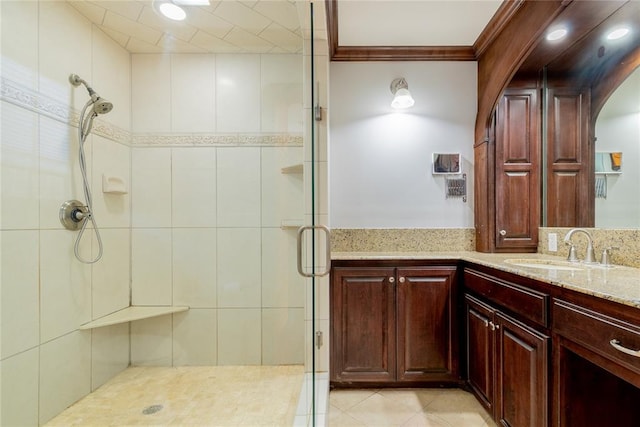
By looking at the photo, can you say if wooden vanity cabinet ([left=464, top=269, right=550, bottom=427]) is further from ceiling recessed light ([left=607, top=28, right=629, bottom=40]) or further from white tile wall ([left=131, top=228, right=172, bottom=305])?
white tile wall ([left=131, top=228, right=172, bottom=305])

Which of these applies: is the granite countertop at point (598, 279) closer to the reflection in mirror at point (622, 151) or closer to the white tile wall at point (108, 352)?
the reflection in mirror at point (622, 151)

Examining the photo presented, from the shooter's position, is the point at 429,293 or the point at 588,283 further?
the point at 429,293

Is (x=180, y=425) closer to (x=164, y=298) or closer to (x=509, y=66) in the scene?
(x=164, y=298)

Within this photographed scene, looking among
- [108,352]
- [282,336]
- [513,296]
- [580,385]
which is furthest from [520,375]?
[108,352]

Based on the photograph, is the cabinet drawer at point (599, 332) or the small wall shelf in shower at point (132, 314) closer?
the cabinet drawer at point (599, 332)

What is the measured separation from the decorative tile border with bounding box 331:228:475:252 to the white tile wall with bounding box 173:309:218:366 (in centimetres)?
103

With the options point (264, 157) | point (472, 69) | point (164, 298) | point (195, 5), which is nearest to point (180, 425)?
point (164, 298)

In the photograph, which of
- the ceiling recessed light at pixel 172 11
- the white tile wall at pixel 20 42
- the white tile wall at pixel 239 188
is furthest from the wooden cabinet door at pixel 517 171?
the white tile wall at pixel 20 42

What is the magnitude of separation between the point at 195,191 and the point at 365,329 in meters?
1.44

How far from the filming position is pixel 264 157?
1.90 meters

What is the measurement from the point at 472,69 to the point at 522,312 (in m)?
1.91

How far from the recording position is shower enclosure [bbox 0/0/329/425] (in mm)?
1574

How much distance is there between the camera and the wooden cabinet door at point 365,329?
190 cm

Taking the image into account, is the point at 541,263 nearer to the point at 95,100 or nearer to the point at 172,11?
the point at 172,11
